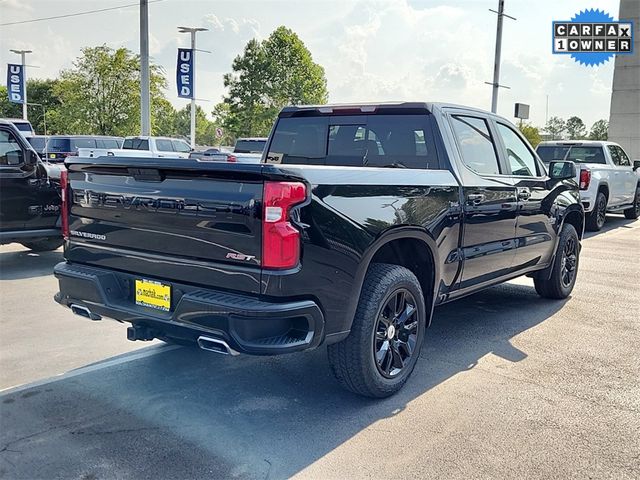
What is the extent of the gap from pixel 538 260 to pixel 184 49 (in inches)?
964

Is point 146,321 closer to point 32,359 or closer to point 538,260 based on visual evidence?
point 32,359

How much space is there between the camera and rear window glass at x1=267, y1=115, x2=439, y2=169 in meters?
4.69

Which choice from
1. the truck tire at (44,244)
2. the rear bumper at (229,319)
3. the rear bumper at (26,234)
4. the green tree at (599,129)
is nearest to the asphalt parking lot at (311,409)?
the rear bumper at (229,319)

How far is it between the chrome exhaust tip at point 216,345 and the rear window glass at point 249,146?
1937 centimetres

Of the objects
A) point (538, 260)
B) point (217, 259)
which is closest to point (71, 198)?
point (217, 259)

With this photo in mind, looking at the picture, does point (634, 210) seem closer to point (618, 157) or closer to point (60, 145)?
point (618, 157)

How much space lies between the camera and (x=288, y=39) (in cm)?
4162

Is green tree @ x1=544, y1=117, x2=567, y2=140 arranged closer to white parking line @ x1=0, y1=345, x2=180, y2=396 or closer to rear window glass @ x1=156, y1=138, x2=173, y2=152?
rear window glass @ x1=156, y1=138, x2=173, y2=152

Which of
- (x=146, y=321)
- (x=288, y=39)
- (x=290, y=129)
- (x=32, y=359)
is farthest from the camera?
(x=288, y=39)

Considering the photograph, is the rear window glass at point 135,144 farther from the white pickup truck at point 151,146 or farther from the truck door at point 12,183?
the truck door at point 12,183

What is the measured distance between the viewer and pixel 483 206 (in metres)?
4.84

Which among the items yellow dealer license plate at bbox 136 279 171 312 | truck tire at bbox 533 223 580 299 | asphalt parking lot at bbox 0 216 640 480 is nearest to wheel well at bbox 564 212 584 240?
truck tire at bbox 533 223 580 299

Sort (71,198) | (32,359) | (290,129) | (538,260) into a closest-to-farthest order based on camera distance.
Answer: (71,198)
(32,359)
(290,129)
(538,260)

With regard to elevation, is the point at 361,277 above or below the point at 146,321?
above
